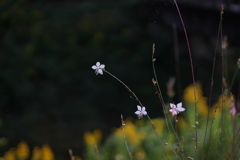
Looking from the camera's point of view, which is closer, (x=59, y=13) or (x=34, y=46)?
(x=34, y=46)

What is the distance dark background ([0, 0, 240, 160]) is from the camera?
24.9 feet

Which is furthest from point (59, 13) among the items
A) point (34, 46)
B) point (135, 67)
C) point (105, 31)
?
point (135, 67)

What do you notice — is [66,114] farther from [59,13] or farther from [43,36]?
[59,13]

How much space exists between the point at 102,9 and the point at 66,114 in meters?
4.15

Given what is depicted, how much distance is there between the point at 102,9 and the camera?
1201 cm

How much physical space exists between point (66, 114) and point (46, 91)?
23.8 inches

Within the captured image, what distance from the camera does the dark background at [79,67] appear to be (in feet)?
24.9

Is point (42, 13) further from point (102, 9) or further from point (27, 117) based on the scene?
point (27, 117)

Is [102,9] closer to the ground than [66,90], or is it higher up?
higher up

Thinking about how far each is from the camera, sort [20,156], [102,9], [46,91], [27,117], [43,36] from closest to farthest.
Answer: [20,156] < [27,117] < [46,91] < [43,36] < [102,9]

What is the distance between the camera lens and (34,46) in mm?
9578

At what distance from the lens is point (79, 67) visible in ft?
31.6

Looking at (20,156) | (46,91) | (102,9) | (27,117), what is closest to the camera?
(20,156)

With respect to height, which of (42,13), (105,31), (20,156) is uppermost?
(42,13)
